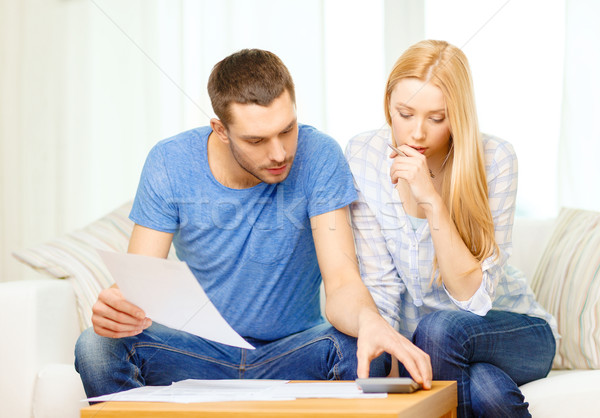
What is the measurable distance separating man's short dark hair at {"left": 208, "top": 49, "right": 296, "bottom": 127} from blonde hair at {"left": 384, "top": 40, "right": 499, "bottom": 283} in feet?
0.86

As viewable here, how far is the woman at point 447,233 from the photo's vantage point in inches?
48.3

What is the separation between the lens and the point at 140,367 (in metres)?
1.26

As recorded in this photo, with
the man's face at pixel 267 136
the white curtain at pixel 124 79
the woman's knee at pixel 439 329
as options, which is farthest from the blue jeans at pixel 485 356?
the white curtain at pixel 124 79

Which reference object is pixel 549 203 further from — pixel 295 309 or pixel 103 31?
pixel 103 31

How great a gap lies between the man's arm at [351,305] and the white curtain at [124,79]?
0.99 meters

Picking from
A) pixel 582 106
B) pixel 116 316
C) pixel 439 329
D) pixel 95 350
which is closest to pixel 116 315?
pixel 116 316

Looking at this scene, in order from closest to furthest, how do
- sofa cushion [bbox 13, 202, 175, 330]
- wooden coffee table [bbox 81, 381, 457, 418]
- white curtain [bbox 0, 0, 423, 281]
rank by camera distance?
1. wooden coffee table [bbox 81, 381, 457, 418]
2. sofa cushion [bbox 13, 202, 175, 330]
3. white curtain [bbox 0, 0, 423, 281]

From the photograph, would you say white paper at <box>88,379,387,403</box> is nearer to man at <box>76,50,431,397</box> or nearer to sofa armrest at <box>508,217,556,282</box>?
man at <box>76,50,431,397</box>

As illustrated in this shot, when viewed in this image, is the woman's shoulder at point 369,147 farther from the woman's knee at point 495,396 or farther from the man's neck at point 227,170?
the woman's knee at point 495,396

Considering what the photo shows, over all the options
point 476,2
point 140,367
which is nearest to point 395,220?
point 140,367

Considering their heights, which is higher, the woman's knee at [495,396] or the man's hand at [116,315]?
the man's hand at [116,315]

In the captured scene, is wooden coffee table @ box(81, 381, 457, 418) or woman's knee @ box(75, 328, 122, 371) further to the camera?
woman's knee @ box(75, 328, 122, 371)

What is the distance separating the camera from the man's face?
1312mm

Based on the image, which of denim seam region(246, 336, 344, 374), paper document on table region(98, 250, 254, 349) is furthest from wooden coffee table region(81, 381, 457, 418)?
denim seam region(246, 336, 344, 374)
